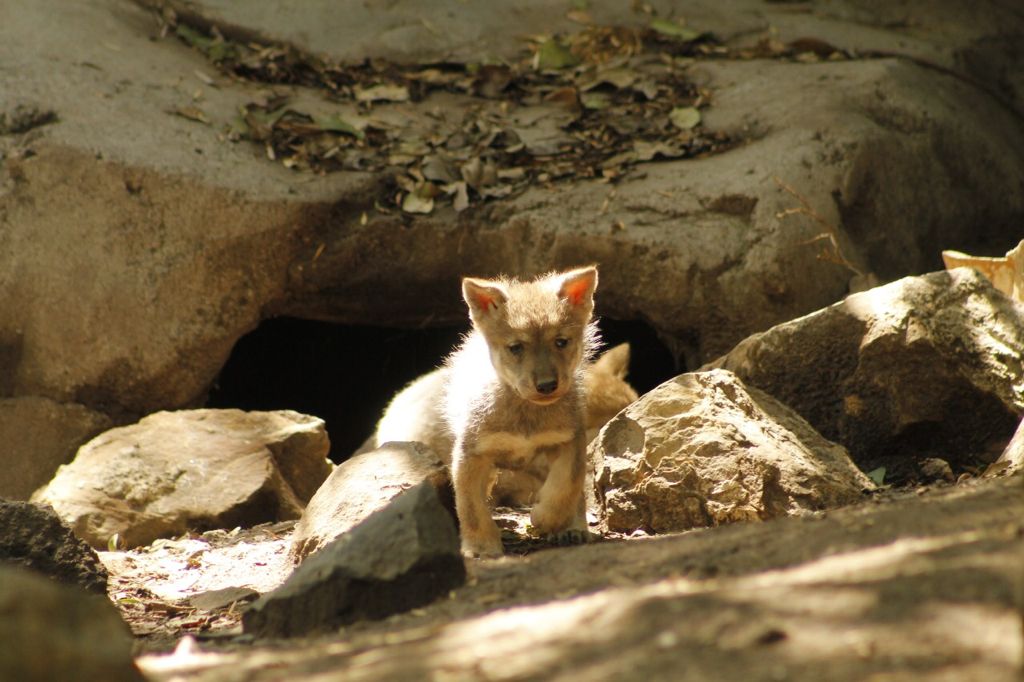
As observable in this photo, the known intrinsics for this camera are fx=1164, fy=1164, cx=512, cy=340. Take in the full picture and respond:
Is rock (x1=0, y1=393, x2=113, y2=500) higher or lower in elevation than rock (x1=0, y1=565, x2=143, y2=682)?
higher

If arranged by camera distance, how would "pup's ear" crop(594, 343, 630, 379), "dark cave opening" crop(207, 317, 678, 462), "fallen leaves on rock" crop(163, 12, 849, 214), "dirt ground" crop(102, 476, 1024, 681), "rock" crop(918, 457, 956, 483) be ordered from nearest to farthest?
"dirt ground" crop(102, 476, 1024, 681), "rock" crop(918, 457, 956, 483), "pup's ear" crop(594, 343, 630, 379), "fallen leaves on rock" crop(163, 12, 849, 214), "dark cave opening" crop(207, 317, 678, 462)

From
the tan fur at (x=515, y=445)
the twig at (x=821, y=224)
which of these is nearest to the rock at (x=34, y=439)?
the tan fur at (x=515, y=445)

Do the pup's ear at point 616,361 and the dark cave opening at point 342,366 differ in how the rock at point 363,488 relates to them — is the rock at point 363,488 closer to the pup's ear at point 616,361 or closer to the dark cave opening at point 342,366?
the pup's ear at point 616,361

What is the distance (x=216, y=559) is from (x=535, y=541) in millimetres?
1766

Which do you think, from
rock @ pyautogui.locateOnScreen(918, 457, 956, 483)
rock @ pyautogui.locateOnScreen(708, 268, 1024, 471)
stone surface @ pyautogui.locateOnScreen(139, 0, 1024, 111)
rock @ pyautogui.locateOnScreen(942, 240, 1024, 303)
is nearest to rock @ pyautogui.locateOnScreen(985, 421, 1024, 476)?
rock @ pyautogui.locateOnScreen(918, 457, 956, 483)

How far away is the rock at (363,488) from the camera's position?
18.0 ft

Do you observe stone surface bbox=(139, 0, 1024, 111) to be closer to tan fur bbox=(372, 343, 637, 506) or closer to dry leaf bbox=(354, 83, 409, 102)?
dry leaf bbox=(354, 83, 409, 102)

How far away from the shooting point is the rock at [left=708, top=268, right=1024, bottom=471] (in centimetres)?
587

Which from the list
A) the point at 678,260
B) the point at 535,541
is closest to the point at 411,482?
the point at 535,541

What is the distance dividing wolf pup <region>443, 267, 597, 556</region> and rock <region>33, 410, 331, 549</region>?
1667 mm

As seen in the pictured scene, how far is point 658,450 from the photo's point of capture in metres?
5.63

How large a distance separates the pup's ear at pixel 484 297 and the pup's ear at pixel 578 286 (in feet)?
0.98

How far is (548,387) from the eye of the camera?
17.8 feet

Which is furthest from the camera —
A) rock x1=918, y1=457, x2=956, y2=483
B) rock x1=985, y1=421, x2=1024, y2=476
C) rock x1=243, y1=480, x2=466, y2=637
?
rock x1=918, y1=457, x2=956, y2=483
